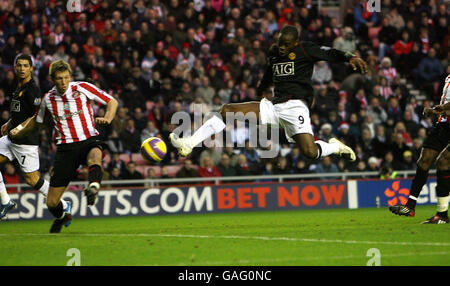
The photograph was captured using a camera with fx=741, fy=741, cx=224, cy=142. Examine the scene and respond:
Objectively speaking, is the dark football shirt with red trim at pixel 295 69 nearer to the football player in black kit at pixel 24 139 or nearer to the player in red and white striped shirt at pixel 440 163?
the player in red and white striped shirt at pixel 440 163

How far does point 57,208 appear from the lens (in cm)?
1013

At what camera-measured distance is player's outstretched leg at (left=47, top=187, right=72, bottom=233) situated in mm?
9898

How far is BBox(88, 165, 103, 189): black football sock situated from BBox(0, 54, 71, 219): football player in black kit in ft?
4.02

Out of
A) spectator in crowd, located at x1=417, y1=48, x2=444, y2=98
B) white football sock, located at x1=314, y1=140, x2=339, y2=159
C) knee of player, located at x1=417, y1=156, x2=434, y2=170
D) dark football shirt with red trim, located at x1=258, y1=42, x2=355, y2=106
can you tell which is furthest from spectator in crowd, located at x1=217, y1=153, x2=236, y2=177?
knee of player, located at x1=417, y1=156, x2=434, y2=170

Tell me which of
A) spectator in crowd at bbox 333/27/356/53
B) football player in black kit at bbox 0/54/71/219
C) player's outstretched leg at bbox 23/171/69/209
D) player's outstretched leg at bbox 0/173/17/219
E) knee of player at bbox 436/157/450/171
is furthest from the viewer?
spectator in crowd at bbox 333/27/356/53

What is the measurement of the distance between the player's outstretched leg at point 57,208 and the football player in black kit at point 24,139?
0.11 meters

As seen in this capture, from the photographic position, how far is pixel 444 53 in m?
21.8

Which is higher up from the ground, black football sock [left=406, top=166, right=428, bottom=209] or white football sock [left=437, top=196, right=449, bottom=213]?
black football sock [left=406, top=166, right=428, bottom=209]

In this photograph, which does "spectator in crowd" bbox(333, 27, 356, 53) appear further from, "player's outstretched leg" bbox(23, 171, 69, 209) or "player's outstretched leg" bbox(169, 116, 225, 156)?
"player's outstretched leg" bbox(169, 116, 225, 156)

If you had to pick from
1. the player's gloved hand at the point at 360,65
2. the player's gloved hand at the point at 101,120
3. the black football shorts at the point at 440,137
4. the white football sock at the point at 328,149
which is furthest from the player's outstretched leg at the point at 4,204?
the black football shorts at the point at 440,137

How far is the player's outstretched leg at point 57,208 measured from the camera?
9898mm

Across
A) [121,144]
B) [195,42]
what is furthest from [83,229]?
[195,42]

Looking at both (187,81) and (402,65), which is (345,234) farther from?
(402,65)

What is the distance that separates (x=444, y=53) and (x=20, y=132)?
49.2 feet
